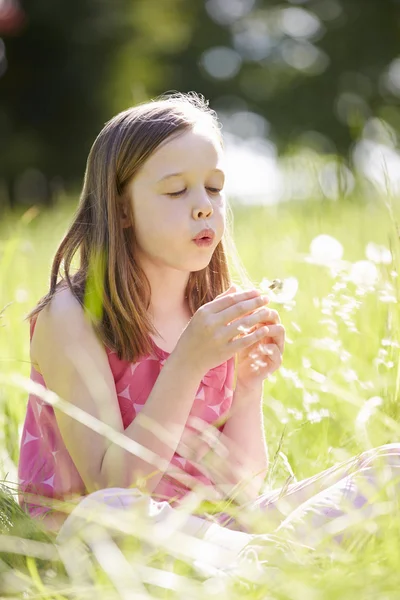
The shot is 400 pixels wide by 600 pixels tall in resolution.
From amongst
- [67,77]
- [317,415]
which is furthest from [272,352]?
[67,77]

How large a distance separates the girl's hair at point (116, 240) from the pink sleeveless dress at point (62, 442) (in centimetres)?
4

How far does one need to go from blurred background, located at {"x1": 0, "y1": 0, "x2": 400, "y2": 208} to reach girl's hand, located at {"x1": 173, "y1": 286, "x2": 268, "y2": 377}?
1.66m

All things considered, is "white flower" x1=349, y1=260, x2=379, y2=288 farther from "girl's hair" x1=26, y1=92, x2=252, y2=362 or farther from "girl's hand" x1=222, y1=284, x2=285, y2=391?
"girl's hair" x1=26, y1=92, x2=252, y2=362

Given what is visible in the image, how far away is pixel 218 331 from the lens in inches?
55.6

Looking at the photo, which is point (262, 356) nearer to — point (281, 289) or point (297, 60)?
point (281, 289)

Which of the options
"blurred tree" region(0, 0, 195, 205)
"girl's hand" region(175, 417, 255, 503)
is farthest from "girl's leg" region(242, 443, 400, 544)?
"blurred tree" region(0, 0, 195, 205)

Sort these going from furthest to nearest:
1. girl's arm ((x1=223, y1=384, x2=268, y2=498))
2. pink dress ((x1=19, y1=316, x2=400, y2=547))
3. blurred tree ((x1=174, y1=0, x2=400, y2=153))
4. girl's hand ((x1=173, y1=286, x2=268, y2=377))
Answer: blurred tree ((x1=174, y1=0, x2=400, y2=153)) → girl's arm ((x1=223, y1=384, x2=268, y2=498)) → girl's hand ((x1=173, y1=286, x2=268, y2=377)) → pink dress ((x1=19, y1=316, x2=400, y2=547))

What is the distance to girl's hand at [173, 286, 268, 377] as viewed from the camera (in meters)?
1.40

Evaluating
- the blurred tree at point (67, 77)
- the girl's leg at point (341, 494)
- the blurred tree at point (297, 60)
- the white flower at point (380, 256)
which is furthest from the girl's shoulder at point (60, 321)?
the blurred tree at point (297, 60)

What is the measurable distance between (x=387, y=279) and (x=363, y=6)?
57.2 feet

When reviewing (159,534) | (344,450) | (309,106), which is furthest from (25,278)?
(309,106)

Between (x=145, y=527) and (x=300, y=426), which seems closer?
(x=145, y=527)

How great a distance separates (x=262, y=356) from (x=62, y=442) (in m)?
0.41

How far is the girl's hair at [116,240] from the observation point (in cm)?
157
